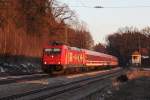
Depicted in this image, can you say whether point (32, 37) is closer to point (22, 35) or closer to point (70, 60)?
point (22, 35)

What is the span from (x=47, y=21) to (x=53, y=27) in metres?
4.21

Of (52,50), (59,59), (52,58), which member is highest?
(52,50)

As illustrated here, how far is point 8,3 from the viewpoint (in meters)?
63.5

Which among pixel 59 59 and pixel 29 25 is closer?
pixel 59 59

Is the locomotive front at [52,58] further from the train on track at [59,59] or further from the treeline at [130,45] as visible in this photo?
the treeline at [130,45]

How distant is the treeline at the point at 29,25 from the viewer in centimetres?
6018

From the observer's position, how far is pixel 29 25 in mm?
71875

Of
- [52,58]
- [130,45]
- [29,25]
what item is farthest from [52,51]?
[130,45]

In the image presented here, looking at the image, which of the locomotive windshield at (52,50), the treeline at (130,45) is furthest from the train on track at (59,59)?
the treeline at (130,45)

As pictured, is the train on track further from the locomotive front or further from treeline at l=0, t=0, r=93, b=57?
treeline at l=0, t=0, r=93, b=57

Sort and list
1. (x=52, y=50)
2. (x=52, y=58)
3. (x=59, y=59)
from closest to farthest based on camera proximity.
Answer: (x=59, y=59), (x=52, y=58), (x=52, y=50)

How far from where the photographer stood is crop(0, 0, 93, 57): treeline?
197 ft

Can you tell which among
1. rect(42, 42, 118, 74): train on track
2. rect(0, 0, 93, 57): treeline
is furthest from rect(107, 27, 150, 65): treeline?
rect(42, 42, 118, 74): train on track

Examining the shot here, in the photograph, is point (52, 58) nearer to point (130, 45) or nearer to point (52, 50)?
point (52, 50)
